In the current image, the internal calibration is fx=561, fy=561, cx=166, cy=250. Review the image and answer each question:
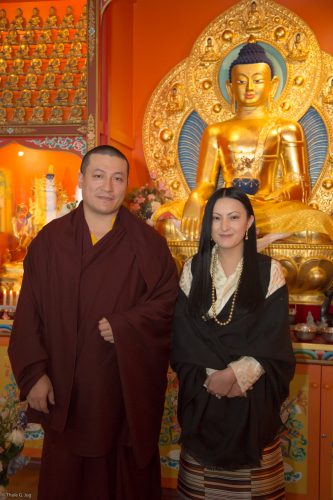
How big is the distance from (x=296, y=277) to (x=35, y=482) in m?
2.25

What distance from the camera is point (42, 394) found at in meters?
2.12

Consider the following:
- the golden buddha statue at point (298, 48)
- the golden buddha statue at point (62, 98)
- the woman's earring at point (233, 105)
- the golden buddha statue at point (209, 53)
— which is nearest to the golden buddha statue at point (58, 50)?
the golden buddha statue at point (62, 98)

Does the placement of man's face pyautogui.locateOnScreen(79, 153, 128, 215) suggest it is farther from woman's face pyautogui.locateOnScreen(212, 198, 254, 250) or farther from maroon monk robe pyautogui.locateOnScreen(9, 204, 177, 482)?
woman's face pyautogui.locateOnScreen(212, 198, 254, 250)

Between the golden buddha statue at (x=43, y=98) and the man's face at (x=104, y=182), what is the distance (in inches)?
97.2

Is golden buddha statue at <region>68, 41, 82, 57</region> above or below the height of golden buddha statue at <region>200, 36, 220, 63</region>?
below

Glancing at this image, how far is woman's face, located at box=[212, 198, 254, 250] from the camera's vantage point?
205 centimetres

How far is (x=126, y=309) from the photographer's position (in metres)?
2.21

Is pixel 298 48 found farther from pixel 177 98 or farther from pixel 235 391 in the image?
pixel 235 391

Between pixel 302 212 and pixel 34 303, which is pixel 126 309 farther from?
pixel 302 212

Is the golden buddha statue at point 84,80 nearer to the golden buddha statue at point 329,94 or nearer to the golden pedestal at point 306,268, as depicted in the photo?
the golden pedestal at point 306,268

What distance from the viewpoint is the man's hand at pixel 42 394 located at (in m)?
2.12

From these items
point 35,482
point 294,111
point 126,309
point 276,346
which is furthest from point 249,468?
point 294,111

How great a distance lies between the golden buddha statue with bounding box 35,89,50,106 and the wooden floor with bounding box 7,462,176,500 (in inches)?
108

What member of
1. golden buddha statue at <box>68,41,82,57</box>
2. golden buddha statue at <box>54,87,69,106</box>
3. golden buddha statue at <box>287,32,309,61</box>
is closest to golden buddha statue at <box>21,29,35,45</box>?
golden buddha statue at <box>68,41,82,57</box>
